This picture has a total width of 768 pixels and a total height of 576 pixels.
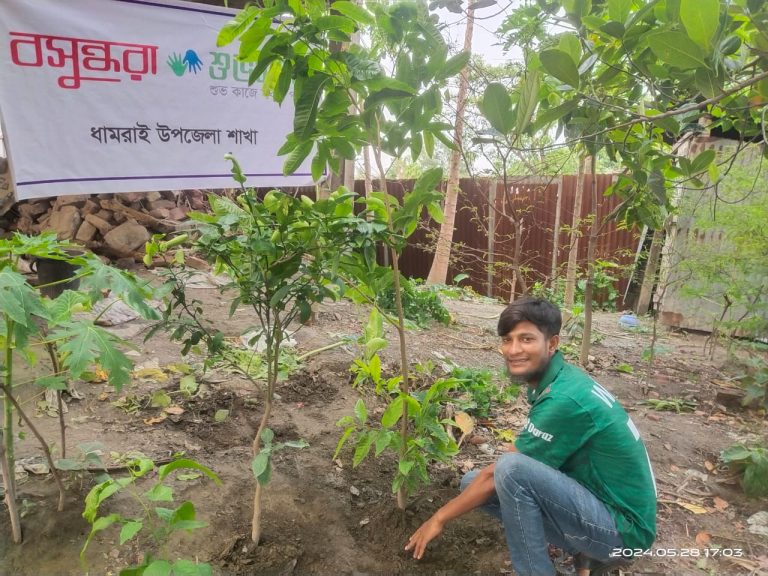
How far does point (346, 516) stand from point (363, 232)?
1.24m

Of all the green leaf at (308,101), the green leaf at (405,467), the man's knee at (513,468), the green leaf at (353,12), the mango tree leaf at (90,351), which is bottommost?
the green leaf at (405,467)

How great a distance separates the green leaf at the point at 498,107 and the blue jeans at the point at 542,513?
43.5 inches

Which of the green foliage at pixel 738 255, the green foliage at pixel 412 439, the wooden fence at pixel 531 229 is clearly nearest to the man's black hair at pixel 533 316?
the green foliage at pixel 412 439

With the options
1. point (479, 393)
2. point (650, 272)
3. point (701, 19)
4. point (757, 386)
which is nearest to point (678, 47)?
point (701, 19)

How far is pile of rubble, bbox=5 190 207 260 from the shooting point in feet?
14.4

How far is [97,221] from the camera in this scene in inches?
177

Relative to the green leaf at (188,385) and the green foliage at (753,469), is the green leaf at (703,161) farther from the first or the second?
the green leaf at (188,385)

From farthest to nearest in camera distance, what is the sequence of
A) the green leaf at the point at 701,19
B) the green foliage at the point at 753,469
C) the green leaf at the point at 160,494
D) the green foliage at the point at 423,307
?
the green foliage at the point at 423,307
the green foliage at the point at 753,469
the green leaf at the point at 160,494
the green leaf at the point at 701,19

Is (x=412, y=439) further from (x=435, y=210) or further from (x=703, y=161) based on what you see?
(x=703, y=161)

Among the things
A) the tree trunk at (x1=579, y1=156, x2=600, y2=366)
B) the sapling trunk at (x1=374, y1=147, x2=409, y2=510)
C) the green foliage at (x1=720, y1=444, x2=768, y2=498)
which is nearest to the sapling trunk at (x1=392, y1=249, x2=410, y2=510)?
the sapling trunk at (x1=374, y1=147, x2=409, y2=510)

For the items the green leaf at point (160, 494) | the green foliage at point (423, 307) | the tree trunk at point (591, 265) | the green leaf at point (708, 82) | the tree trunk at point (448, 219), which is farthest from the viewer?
the tree trunk at point (448, 219)

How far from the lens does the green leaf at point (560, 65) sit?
4.54 ft

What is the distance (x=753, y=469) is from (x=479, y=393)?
140cm

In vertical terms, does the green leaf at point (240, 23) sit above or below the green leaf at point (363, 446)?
above
